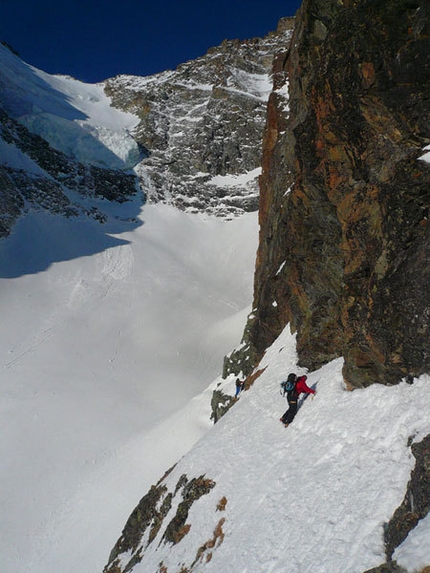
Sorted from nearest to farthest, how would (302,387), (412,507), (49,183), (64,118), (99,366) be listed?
(412,507) → (302,387) → (99,366) → (49,183) → (64,118)

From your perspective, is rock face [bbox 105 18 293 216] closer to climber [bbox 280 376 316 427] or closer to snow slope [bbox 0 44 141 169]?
snow slope [bbox 0 44 141 169]

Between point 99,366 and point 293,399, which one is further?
point 99,366

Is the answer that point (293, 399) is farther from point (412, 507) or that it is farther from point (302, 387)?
point (412, 507)

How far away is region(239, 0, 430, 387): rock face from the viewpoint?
7.03 m

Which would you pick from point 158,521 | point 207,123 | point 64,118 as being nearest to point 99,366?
point 158,521

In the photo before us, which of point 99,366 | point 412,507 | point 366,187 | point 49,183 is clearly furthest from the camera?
point 49,183

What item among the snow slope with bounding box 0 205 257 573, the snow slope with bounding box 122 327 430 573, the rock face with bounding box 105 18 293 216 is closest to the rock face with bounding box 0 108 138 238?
the snow slope with bounding box 0 205 257 573

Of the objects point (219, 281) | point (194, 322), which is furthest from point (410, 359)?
point (219, 281)

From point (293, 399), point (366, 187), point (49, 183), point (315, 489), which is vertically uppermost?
point (49, 183)

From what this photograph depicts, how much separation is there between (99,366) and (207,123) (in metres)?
72.3

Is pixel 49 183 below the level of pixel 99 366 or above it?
above

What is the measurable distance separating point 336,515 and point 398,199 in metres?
5.45

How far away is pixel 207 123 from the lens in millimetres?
91688

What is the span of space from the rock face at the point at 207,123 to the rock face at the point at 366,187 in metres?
63.1
